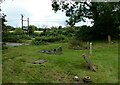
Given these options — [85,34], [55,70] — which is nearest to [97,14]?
[85,34]

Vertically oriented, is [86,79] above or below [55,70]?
below

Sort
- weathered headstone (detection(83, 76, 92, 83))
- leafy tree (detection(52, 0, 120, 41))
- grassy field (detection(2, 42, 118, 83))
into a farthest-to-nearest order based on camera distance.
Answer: leafy tree (detection(52, 0, 120, 41)) < weathered headstone (detection(83, 76, 92, 83)) < grassy field (detection(2, 42, 118, 83))

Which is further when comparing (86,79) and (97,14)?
(97,14)

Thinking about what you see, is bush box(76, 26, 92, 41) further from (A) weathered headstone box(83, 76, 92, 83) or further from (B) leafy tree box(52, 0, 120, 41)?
(A) weathered headstone box(83, 76, 92, 83)

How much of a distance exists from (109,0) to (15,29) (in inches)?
1059

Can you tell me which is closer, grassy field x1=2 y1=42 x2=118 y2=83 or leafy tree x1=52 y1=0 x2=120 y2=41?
grassy field x1=2 y1=42 x2=118 y2=83

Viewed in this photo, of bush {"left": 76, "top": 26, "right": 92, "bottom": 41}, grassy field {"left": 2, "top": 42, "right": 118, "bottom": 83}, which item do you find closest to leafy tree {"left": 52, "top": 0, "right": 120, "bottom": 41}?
bush {"left": 76, "top": 26, "right": 92, "bottom": 41}

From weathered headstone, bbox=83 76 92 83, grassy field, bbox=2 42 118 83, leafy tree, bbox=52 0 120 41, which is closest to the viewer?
grassy field, bbox=2 42 118 83

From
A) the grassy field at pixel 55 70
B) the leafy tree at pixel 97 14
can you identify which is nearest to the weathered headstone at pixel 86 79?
the grassy field at pixel 55 70

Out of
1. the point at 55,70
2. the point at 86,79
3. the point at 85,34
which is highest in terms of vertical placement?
the point at 85,34

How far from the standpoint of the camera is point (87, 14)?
24.4 metres

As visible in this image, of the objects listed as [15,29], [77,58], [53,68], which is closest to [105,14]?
[77,58]

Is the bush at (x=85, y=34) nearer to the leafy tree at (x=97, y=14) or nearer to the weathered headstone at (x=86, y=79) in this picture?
the leafy tree at (x=97, y=14)

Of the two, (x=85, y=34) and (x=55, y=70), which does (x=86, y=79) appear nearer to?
(x=55, y=70)
